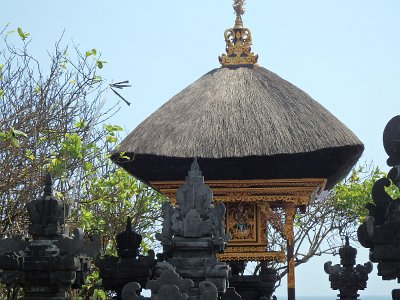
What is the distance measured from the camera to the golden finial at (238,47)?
69.7ft

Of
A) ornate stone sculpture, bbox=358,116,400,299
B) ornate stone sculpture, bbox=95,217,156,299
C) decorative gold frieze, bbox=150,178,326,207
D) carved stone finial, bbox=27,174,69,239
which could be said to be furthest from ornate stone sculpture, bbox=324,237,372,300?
carved stone finial, bbox=27,174,69,239

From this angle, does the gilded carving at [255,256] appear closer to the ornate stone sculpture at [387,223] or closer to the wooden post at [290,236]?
the wooden post at [290,236]

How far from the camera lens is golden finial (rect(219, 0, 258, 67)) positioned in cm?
2125

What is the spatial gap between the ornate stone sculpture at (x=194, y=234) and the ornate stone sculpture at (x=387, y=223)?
196cm

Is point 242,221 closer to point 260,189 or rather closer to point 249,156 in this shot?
point 260,189

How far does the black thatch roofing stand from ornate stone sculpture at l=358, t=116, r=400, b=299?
23.6 feet

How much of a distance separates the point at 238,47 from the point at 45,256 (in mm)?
10616

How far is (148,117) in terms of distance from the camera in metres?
20.9

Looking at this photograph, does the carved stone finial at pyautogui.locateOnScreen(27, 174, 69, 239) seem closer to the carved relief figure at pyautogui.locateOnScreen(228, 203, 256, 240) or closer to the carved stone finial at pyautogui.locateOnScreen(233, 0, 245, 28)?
the carved relief figure at pyautogui.locateOnScreen(228, 203, 256, 240)

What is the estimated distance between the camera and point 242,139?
18828 millimetres

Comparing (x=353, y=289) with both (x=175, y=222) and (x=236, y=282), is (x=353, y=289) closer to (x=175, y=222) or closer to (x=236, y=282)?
(x=236, y=282)

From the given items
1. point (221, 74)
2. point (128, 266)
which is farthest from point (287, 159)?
point (128, 266)

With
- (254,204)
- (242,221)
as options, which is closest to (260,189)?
(254,204)

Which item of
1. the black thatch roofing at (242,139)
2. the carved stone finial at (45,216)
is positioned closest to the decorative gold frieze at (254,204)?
the black thatch roofing at (242,139)
